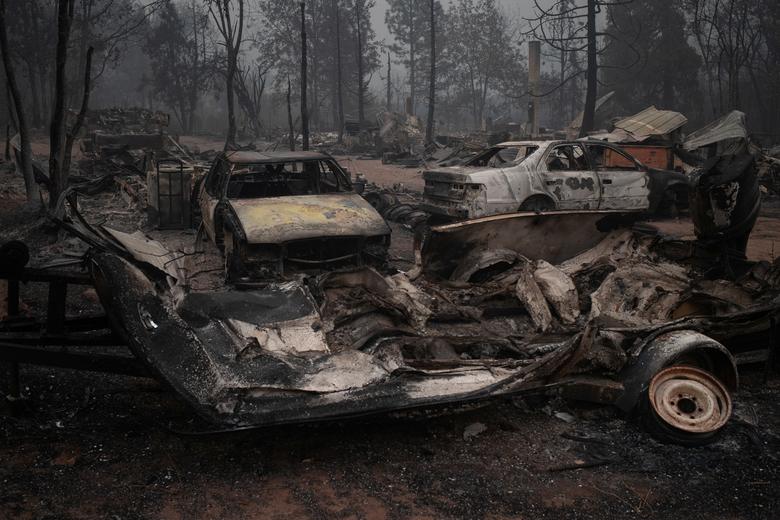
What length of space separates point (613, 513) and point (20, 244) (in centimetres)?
384

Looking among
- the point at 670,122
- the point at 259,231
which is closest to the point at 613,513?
the point at 259,231

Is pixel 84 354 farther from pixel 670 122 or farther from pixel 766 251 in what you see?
pixel 670 122

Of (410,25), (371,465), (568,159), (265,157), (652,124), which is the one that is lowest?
(371,465)

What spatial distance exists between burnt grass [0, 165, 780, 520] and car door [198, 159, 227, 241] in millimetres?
3575

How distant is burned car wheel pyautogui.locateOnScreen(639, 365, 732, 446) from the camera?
13.4 feet

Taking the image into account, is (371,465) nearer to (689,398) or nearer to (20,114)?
(689,398)

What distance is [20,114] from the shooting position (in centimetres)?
1054

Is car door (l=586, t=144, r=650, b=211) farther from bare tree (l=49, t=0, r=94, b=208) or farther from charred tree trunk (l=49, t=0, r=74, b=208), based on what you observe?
charred tree trunk (l=49, t=0, r=74, b=208)

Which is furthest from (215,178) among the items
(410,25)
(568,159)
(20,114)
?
(410,25)

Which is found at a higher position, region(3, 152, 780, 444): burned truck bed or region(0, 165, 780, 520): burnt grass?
region(3, 152, 780, 444): burned truck bed

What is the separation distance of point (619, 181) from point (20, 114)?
10.2 meters

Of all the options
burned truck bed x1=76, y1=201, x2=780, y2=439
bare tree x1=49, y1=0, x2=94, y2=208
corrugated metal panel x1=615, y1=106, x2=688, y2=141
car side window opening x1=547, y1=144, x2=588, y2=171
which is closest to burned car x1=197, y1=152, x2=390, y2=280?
A: burned truck bed x1=76, y1=201, x2=780, y2=439

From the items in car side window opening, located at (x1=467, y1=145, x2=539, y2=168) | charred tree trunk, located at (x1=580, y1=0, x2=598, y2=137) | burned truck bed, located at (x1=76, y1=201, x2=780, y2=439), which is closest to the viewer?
burned truck bed, located at (x1=76, y1=201, x2=780, y2=439)

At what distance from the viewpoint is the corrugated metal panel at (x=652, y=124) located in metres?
19.6
